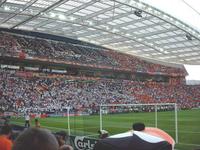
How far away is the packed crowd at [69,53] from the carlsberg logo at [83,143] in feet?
121

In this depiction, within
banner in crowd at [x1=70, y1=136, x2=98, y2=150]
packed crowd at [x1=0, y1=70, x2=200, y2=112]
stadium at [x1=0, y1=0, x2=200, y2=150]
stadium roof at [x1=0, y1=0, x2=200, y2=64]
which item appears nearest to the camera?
banner in crowd at [x1=70, y1=136, x2=98, y2=150]

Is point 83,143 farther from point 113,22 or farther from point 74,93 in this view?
point 74,93

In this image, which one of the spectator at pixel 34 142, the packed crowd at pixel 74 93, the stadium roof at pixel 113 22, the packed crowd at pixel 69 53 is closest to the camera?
the spectator at pixel 34 142

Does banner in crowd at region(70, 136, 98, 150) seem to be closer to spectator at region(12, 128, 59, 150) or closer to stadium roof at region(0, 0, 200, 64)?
spectator at region(12, 128, 59, 150)

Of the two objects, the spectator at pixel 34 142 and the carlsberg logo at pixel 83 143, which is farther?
the carlsberg logo at pixel 83 143

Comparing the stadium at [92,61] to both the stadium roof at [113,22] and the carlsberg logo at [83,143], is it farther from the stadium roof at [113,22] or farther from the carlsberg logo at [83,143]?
the carlsberg logo at [83,143]

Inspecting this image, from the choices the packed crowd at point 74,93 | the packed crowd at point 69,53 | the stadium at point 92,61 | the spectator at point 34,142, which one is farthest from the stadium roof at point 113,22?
the spectator at point 34,142

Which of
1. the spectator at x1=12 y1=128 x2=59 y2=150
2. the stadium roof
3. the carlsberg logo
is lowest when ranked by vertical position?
the carlsberg logo

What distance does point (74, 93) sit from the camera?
50.6 m

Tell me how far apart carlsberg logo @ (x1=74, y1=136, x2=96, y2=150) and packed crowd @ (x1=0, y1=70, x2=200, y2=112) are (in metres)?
26.1

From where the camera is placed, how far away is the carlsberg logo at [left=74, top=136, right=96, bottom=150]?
501 inches

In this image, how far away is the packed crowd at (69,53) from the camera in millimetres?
51531

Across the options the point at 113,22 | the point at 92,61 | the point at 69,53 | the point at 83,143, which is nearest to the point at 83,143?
the point at 83,143

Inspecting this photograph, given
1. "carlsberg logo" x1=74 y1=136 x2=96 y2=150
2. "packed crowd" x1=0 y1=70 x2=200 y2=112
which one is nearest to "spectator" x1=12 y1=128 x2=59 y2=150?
"carlsberg logo" x1=74 y1=136 x2=96 y2=150
